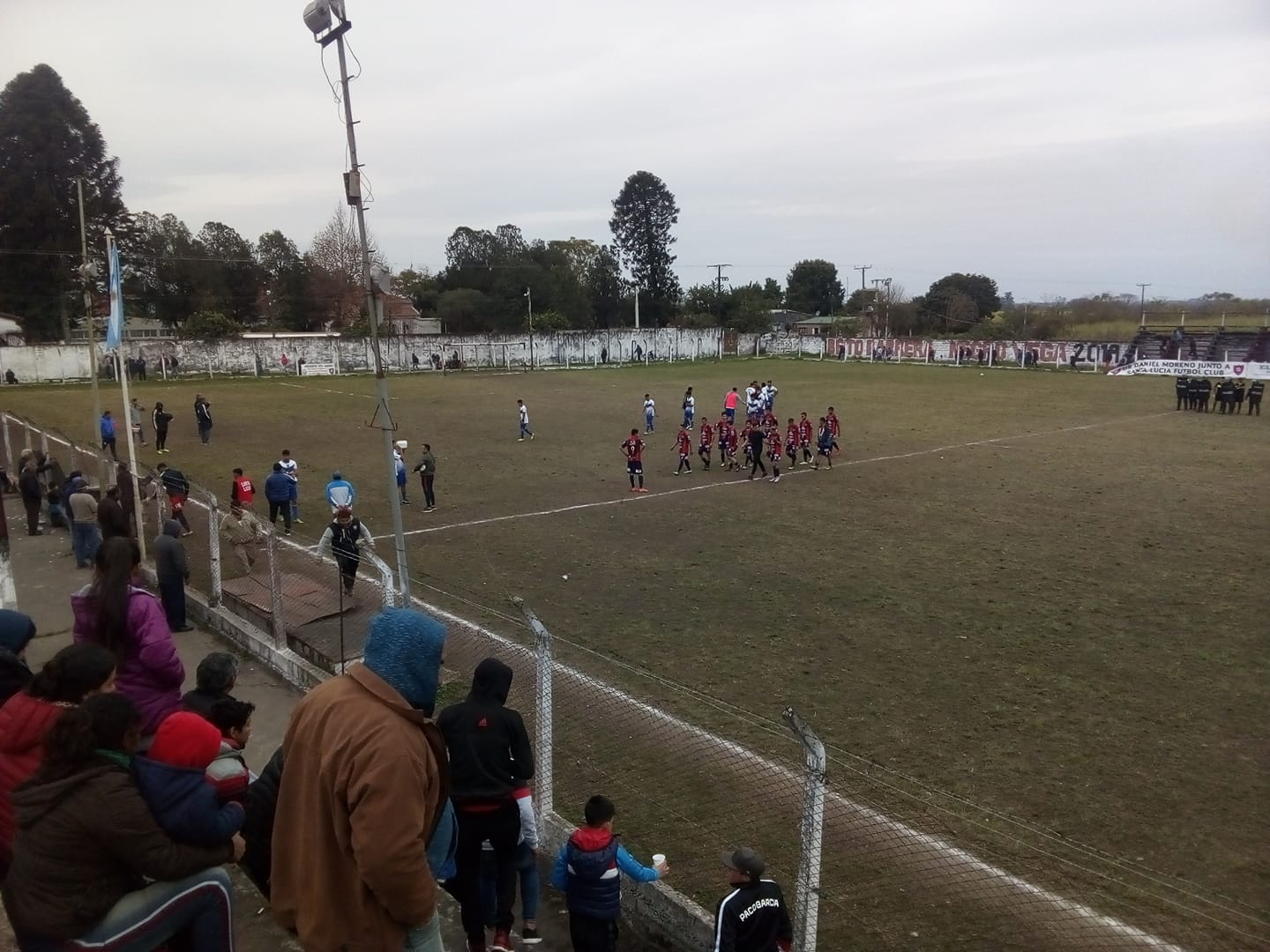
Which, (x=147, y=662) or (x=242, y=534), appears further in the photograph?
(x=242, y=534)

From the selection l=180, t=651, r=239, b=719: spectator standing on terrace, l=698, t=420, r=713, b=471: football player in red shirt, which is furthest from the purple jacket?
l=698, t=420, r=713, b=471: football player in red shirt

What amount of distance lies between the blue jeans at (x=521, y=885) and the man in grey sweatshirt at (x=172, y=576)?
582 cm

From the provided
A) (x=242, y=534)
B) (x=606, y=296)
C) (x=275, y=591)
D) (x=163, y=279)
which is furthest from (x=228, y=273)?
(x=275, y=591)

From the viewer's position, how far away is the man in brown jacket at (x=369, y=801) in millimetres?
2396

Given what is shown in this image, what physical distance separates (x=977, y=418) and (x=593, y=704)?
26446mm

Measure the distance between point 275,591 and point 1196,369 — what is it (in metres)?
50.1

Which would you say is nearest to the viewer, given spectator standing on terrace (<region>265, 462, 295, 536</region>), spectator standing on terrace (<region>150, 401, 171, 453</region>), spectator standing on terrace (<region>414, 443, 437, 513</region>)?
spectator standing on terrace (<region>265, 462, 295, 536</region>)

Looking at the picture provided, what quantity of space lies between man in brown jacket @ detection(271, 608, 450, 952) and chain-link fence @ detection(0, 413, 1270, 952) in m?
1.72

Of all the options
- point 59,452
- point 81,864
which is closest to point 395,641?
point 81,864

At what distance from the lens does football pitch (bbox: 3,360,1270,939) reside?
6.78 metres

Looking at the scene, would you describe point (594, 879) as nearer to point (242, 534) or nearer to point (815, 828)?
point (815, 828)

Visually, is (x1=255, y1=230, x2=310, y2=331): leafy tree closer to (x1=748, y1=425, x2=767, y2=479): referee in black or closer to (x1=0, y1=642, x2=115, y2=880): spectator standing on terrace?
(x1=748, y1=425, x2=767, y2=479): referee in black

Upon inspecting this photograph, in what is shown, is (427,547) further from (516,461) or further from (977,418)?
(977,418)

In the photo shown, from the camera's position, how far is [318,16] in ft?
22.2
